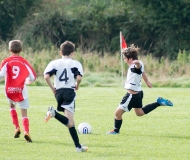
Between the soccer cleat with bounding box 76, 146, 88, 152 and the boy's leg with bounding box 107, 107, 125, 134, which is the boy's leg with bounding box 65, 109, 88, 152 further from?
the boy's leg with bounding box 107, 107, 125, 134

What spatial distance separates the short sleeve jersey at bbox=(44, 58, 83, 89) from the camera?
9219 mm

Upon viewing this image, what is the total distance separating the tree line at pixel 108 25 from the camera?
4453cm

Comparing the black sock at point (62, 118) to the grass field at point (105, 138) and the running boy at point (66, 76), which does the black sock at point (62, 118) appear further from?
the grass field at point (105, 138)

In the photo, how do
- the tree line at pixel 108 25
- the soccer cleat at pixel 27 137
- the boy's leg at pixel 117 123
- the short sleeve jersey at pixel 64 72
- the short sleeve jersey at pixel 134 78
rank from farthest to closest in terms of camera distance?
the tree line at pixel 108 25 → the boy's leg at pixel 117 123 → the short sleeve jersey at pixel 134 78 → the soccer cleat at pixel 27 137 → the short sleeve jersey at pixel 64 72

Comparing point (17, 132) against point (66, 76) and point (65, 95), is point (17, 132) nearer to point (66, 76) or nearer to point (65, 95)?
point (65, 95)

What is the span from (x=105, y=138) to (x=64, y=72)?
6.15 ft

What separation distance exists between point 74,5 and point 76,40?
13707mm

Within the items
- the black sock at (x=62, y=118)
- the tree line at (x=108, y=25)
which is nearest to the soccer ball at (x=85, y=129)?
the black sock at (x=62, y=118)

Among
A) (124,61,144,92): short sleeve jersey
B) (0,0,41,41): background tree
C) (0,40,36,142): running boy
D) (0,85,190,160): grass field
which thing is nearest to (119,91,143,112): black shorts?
(124,61,144,92): short sleeve jersey

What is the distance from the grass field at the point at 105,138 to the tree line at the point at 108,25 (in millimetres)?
27974

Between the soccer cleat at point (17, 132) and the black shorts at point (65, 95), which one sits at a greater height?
the black shorts at point (65, 95)

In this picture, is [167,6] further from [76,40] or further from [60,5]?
[60,5]

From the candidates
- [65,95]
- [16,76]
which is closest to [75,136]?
[65,95]

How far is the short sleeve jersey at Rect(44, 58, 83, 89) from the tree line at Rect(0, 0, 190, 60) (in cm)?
3445
